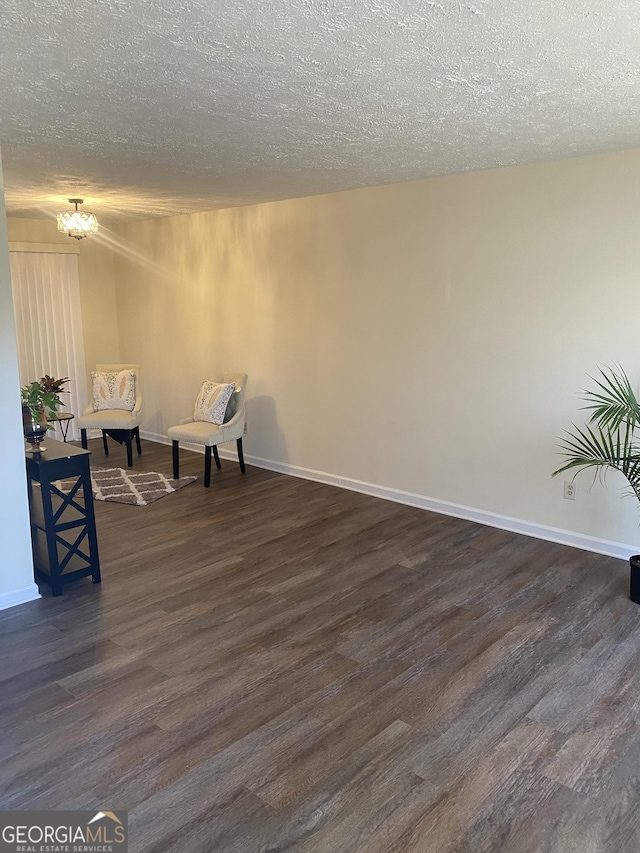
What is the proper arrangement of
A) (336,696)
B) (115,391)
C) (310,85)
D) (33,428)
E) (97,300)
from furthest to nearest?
1. (97,300)
2. (115,391)
3. (33,428)
4. (336,696)
5. (310,85)

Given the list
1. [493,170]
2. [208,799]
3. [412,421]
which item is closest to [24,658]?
[208,799]

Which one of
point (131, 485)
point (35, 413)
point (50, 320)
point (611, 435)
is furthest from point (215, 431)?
point (611, 435)

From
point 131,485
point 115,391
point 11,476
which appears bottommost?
point 131,485

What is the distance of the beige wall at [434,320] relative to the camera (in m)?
3.88

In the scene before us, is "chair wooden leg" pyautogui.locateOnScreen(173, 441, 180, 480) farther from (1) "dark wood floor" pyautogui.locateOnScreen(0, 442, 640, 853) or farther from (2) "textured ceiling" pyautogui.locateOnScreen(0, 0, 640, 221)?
(2) "textured ceiling" pyautogui.locateOnScreen(0, 0, 640, 221)

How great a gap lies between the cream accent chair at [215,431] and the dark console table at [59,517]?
172 cm

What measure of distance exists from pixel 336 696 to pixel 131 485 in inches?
136

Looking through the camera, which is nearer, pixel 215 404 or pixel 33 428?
pixel 33 428

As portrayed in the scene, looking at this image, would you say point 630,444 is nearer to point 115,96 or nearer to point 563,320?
point 563,320

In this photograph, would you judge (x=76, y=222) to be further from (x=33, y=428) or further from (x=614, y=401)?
(x=614, y=401)

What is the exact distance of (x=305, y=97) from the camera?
2584 mm

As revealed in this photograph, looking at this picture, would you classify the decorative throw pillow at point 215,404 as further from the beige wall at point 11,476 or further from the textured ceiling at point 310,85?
the beige wall at point 11,476

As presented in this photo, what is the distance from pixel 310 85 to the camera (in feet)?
8.00

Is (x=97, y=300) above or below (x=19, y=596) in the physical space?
above
